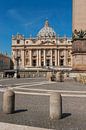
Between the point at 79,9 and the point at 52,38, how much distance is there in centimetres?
11364

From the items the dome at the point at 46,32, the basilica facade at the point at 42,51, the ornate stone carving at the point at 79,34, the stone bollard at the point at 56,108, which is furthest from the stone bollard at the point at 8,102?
the dome at the point at 46,32

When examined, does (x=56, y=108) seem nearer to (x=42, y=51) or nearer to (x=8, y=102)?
(x=8, y=102)

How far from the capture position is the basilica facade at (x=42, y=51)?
13312cm

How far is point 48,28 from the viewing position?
524ft

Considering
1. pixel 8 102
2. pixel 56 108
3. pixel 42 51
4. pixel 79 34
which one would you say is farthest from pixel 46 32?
pixel 56 108

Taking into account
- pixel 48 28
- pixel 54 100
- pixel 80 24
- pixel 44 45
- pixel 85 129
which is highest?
→ pixel 48 28

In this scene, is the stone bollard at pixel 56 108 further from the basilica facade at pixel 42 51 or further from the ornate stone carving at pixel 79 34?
the basilica facade at pixel 42 51

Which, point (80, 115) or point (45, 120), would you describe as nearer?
point (45, 120)


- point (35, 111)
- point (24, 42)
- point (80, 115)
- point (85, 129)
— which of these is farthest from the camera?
point (24, 42)

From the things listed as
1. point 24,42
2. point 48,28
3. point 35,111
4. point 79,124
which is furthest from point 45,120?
point 48,28

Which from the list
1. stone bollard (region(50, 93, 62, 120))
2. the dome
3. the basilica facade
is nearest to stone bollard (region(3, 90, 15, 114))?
stone bollard (region(50, 93, 62, 120))

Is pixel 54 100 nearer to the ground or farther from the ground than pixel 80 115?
farther from the ground

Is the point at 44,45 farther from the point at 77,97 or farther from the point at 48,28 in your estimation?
the point at 77,97

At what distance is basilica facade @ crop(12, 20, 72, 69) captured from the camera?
133 meters
